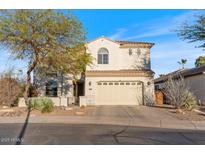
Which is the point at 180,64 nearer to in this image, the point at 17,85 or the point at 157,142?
the point at 17,85

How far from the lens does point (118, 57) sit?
26500 mm

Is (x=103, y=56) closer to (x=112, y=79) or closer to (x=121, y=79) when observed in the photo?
(x=112, y=79)

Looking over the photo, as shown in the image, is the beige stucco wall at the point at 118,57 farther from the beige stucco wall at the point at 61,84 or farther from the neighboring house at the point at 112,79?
the beige stucco wall at the point at 61,84

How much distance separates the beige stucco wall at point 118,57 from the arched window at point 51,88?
375 cm

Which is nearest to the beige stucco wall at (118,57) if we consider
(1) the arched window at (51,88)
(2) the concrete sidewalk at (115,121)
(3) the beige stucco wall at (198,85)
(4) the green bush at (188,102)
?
(1) the arched window at (51,88)

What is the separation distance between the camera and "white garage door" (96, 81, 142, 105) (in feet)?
80.5

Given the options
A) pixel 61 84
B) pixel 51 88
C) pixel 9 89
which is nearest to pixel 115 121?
pixel 9 89

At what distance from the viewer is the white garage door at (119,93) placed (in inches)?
966

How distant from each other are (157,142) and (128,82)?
1660cm

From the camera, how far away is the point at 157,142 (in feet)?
27.4

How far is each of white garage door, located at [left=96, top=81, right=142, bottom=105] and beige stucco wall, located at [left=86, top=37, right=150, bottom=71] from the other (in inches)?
87.8

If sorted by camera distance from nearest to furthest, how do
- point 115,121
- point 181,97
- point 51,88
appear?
point 115,121 < point 181,97 < point 51,88

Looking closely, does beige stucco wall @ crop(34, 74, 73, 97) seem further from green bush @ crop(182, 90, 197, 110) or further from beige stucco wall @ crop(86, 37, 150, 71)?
green bush @ crop(182, 90, 197, 110)

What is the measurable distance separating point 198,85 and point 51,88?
14.8 metres
